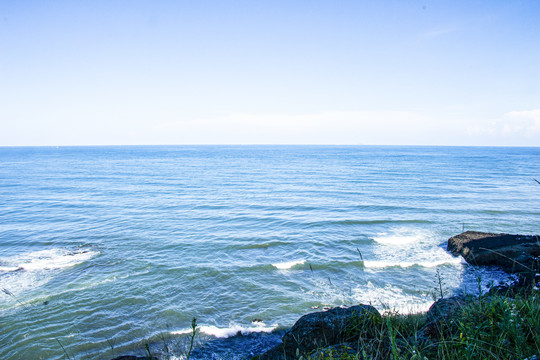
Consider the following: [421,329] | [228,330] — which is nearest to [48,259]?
[228,330]

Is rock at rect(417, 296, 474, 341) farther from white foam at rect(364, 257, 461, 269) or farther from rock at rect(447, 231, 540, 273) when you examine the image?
rock at rect(447, 231, 540, 273)

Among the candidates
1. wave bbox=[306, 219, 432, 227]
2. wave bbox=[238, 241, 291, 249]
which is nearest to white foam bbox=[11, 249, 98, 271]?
wave bbox=[238, 241, 291, 249]

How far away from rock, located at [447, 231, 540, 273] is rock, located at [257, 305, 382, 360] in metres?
8.79

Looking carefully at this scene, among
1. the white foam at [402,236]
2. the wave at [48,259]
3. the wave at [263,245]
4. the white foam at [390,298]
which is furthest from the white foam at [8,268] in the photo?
the white foam at [402,236]

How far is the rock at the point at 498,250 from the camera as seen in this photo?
12.2 meters

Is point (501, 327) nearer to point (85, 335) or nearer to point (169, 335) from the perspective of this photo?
point (169, 335)

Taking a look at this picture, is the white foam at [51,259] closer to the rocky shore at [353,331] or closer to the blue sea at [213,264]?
the blue sea at [213,264]

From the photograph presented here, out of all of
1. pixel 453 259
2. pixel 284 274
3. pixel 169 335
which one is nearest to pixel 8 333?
pixel 169 335

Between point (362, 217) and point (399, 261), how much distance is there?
7606 millimetres

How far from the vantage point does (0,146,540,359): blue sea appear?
887 centimetres

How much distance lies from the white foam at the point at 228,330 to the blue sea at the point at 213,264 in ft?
0.17

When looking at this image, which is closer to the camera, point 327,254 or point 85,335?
point 85,335

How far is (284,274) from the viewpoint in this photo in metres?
12.7

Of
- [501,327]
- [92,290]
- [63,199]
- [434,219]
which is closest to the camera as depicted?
[501,327]
